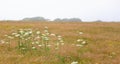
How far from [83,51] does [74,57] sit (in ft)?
7.51

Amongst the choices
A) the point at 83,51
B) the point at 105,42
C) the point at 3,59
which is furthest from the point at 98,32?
the point at 3,59

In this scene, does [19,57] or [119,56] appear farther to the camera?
[119,56]

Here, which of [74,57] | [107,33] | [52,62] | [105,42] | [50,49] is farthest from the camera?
[107,33]

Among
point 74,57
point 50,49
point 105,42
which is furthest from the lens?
point 105,42

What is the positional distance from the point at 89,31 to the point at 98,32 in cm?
84

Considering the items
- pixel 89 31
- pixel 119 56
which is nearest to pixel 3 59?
pixel 119 56

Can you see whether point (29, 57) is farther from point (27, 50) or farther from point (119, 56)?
point (119, 56)

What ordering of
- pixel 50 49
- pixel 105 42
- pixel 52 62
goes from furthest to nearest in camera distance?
pixel 105 42, pixel 50 49, pixel 52 62

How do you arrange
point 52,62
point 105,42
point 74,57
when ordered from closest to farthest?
1. point 52,62
2. point 74,57
3. point 105,42

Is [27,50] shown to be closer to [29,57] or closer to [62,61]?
[29,57]

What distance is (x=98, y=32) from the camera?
34031 mm

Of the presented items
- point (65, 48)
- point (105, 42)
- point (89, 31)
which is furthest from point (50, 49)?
point (89, 31)

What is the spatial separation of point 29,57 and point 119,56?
5.61 meters

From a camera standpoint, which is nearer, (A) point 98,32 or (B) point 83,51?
(B) point 83,51
